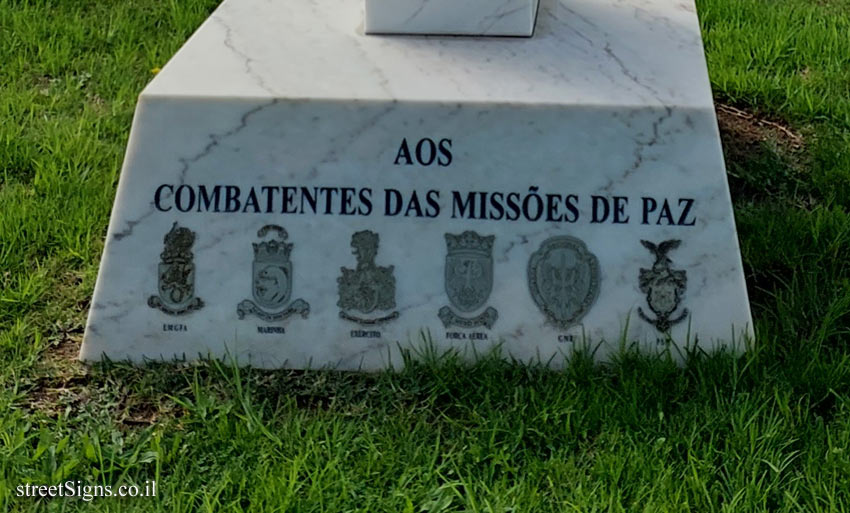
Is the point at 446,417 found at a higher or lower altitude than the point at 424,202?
lower

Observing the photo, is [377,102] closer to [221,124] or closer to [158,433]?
[221,124]

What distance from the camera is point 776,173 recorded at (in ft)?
12.1

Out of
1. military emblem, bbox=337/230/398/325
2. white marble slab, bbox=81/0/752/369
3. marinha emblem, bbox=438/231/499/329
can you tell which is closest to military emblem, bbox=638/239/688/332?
white marble slab, bbox=81/0/752/369

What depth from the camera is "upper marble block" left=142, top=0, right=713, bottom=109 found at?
2.77 metres

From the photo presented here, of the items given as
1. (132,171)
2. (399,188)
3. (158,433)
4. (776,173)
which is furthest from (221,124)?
(776,173)

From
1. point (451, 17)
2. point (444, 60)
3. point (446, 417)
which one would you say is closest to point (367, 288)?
point (446, 417)

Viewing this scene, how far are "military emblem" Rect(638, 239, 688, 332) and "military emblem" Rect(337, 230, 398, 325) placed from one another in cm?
64

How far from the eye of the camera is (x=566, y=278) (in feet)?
8.89

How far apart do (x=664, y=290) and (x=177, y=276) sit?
4.06ft

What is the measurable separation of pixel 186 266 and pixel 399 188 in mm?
581

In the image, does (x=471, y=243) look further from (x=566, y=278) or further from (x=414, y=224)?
(x=566, y=278)

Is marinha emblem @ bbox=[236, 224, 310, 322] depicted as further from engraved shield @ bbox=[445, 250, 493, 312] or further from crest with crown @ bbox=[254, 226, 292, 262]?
engraved shield @ bbox=[445, 250, 493, 312]

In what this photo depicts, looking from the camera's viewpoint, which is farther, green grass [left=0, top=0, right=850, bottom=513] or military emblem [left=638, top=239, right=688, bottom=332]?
military emblem [left=638, top=239, right=688, bottom=332]

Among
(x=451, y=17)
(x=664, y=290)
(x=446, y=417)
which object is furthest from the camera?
(x=451, y=17)
